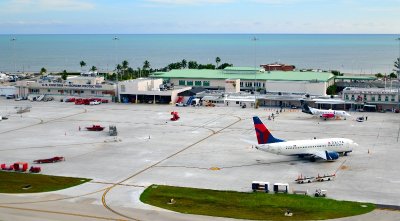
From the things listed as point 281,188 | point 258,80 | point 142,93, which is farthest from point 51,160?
point 258,80

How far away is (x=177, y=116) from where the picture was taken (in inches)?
4724

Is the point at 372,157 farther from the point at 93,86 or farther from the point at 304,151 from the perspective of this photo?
the point at 93,86

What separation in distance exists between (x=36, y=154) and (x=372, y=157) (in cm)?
5413

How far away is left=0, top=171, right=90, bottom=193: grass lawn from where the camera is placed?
65.3 metres

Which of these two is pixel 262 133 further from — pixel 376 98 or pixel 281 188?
pixel 376 98

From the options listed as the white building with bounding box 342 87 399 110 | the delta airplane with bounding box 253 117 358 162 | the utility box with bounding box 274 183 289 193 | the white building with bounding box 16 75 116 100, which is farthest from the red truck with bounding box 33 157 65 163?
the white building with bounding box 342 87 399 110

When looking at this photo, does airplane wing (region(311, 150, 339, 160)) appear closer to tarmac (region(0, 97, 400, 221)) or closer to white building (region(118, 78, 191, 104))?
tarmac (region(0, 97, 400, 221))

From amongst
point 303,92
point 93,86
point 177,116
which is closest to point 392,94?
point 303,92

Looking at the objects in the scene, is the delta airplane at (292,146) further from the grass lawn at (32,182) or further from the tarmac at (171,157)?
the grass lawn at (32,182)

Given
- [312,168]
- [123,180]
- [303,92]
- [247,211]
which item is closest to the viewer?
[247,211]

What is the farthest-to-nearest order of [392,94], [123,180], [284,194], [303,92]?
[303,92] < [392,94] < [123,180] < [284,194]

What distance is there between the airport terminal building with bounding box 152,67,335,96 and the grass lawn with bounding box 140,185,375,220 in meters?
97.4

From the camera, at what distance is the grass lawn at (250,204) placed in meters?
55.1

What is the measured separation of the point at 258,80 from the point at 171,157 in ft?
309
